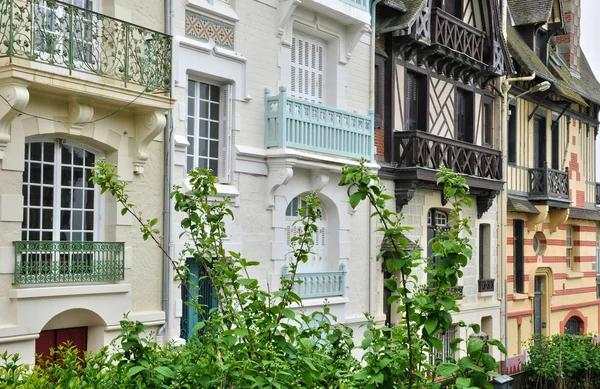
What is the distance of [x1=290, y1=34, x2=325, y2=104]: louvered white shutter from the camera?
1670 centimetres

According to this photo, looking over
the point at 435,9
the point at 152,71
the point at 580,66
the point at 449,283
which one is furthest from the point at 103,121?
the point at 580,66

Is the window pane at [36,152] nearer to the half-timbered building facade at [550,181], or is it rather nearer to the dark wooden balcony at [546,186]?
the half-timbered building facade at [550,181]

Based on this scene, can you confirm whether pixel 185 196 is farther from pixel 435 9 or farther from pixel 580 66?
pixel 580 66

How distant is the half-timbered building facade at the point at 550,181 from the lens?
2481 cm

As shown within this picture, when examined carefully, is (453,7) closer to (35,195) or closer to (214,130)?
(214,130)

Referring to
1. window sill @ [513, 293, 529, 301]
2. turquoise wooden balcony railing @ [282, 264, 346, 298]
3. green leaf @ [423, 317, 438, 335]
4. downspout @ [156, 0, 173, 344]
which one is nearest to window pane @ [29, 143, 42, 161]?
downspout @ [156, 0, 173, 344]

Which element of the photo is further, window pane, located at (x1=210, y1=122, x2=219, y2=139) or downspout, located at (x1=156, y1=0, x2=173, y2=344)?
window pane, located at (x1=210, y1=122, x2=219, y2=139)

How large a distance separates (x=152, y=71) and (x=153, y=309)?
3362 mm

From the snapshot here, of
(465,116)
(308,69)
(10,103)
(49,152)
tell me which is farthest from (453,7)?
(10,103)

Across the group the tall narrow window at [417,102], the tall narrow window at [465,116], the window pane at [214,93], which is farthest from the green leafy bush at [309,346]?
the tall narrow window at [465,116]

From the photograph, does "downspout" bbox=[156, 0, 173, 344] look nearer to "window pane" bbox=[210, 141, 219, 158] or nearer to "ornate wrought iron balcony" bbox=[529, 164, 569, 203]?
"window pane" bbox=[210, 141, 219, 158]

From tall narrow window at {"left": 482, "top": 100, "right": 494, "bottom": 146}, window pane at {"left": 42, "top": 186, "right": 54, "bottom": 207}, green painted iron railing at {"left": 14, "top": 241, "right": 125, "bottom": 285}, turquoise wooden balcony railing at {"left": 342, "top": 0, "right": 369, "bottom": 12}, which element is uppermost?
turquoise wooden balcony railing at {"left": 342, "top": 0, "right": 369, "bottom": 12}

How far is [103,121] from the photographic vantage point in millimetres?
12531

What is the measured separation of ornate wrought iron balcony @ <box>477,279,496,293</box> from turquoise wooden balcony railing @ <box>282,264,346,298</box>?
644 centimetres
